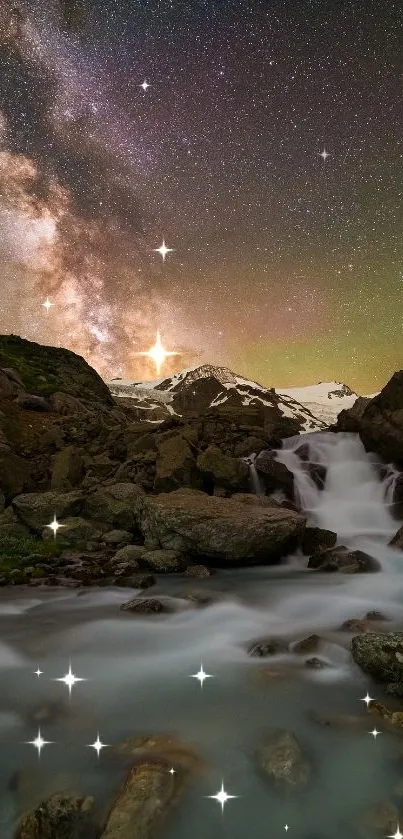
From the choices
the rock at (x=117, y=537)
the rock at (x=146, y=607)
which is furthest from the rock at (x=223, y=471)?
the rock at (x=146, y=607)

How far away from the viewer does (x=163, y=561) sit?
15.2m

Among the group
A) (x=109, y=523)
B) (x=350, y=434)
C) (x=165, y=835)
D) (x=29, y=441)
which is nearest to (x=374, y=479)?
(x=350, y=434)

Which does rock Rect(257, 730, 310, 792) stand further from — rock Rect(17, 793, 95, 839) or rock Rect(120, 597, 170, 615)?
rock Rect(120, 597, 170, 615)

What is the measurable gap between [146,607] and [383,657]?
5.84m

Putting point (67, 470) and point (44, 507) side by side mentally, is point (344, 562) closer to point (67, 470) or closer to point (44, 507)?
point (44, 507)

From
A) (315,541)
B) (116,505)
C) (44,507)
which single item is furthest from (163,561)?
(44,507)

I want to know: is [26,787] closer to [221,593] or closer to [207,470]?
[221,593]

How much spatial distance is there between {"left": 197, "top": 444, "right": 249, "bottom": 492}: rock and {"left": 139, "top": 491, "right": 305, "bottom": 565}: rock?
415 cm

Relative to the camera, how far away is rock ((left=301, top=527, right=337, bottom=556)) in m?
17.4

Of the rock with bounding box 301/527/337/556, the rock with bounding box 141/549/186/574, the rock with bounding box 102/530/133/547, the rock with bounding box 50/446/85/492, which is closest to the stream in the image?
the rock with bounding box 141/549/186/574

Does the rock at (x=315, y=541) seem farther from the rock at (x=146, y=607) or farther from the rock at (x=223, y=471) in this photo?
the rock at (x=146, y=607)

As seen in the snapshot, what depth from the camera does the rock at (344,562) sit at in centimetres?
1560

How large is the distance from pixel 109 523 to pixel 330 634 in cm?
1087

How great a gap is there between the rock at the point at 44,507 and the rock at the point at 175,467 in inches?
136
